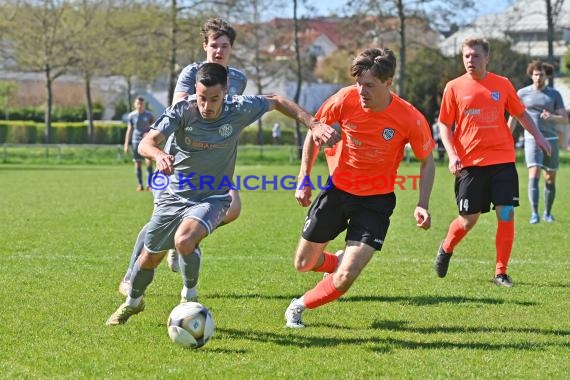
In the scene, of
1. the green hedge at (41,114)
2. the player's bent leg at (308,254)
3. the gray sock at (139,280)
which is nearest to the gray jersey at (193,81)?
the player's bent leg at (308,254)

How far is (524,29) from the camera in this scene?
60.7 meters

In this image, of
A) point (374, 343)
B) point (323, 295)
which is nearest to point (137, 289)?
point (323, 295)

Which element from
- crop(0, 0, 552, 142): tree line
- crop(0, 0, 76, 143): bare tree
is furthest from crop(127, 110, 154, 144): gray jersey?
crop(0, 0, 76, 143): bare tree

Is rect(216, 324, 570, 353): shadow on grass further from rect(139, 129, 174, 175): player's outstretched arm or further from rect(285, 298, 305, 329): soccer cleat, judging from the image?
rect(139, 129, 174, 175): player's outstretched arm

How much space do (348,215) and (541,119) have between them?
6.89 m

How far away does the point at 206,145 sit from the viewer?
611 cm

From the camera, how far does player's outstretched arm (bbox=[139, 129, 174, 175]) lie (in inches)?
211

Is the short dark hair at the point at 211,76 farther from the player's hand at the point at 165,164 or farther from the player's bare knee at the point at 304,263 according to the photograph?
the player's bare knee at the point at 304,263

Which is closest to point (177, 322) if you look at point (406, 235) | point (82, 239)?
point (82, 239)

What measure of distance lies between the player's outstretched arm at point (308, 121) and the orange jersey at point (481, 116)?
2447mm

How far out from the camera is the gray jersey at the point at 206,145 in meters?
6.07

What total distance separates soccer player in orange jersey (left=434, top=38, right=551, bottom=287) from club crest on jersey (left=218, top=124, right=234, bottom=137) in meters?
2.61

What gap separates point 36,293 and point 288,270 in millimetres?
2528

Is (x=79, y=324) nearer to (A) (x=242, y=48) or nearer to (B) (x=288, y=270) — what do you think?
(B) (x=288, y=270)
